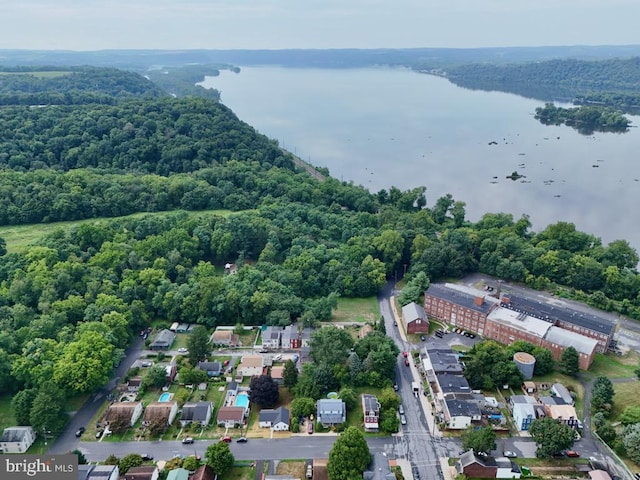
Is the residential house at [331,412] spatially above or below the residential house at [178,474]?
below

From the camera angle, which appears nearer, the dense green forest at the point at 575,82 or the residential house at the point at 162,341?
the residential house at the point at 162,341

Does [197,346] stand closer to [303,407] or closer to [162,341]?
[162,341]

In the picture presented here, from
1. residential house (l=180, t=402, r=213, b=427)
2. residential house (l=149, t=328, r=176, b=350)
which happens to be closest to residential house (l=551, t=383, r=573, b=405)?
residential house (l=180, t=402, r=213, b=427)

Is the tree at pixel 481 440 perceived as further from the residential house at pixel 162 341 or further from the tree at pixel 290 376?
the residential house at pixel 162 341

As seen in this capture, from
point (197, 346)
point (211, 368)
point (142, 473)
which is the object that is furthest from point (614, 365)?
point (142, 473)

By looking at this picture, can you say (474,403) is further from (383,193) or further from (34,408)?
(383,193)

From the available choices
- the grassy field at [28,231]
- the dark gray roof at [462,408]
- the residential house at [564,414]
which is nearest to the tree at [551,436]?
the residential house at [564,414]

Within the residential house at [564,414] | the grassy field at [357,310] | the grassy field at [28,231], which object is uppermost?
the grassy field at [28,231]
